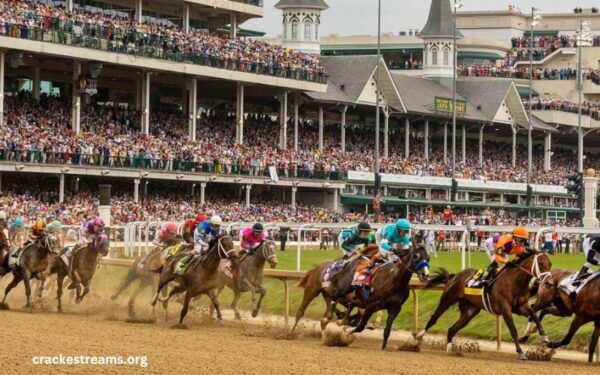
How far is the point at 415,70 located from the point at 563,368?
6548 cm

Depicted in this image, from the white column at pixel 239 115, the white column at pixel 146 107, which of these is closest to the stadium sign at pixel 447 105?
the white column at pixel 239 115

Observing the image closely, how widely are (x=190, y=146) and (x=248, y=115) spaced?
369 inches

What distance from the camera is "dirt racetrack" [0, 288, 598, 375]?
49.5 feet

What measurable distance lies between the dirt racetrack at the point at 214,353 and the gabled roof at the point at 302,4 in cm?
4698

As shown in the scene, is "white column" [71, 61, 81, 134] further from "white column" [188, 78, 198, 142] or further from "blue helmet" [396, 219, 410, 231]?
"blue helmet" [396, 219, 410, 231]

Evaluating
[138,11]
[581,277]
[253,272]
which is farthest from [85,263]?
[138,11]

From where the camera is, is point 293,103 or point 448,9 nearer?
point 293,103

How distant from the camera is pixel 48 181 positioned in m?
45.6

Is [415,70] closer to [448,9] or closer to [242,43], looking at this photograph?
[448,9]

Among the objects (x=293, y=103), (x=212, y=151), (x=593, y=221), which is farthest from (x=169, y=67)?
(x=593, y=221)

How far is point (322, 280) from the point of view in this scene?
2038 cm

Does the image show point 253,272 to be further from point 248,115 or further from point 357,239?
point 248,115

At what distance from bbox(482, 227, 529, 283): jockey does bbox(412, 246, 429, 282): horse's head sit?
2.54ft

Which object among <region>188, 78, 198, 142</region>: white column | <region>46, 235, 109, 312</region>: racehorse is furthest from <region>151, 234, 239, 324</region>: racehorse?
<region>188, 78, 198, 142</region>: white column
